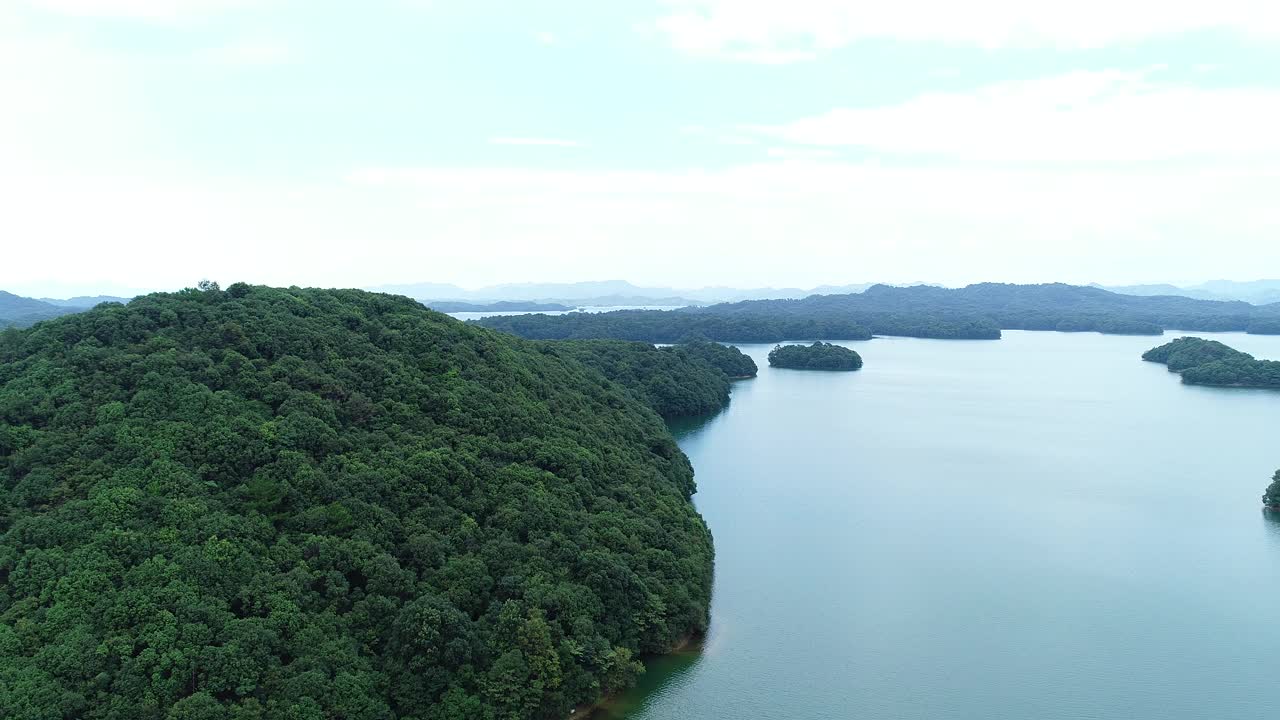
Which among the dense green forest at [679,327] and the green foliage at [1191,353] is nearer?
the green foliage at [1191,353]

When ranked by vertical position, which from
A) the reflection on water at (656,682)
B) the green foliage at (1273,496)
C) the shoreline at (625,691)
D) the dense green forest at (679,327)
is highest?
the dense green forest at (679,327)

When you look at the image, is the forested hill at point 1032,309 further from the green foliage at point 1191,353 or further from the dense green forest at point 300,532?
the dense green forest at point 300,532

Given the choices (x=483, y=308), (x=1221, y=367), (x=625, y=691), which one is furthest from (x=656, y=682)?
(x=483, y=308)

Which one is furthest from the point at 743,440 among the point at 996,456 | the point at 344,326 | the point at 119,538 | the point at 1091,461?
the point at 119,538

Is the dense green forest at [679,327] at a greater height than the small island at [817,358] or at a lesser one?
greater

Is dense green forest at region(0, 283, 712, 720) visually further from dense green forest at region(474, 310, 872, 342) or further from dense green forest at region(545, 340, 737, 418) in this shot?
dense green forest at region(474, 310, 872, 342)

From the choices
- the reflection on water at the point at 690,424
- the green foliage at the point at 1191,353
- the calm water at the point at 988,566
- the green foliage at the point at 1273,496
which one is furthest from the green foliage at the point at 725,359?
the green foliage at the point at 1273,496
